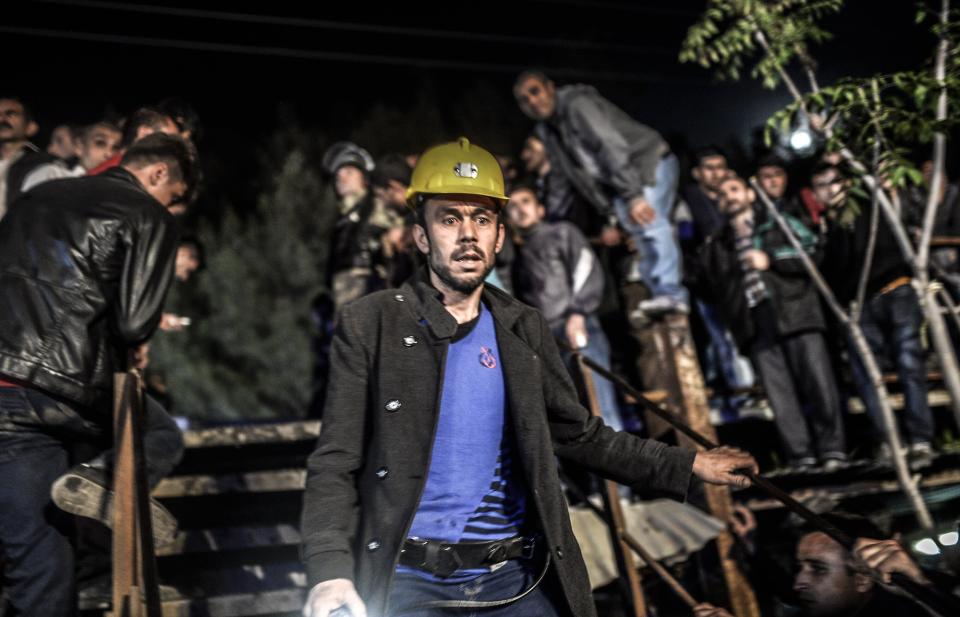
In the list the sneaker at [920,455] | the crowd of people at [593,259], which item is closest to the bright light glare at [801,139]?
the crowd of people at [593,259]

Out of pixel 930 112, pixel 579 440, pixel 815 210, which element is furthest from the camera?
pixel 815 210

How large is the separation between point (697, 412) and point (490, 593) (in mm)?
3933

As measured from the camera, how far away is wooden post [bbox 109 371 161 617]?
11.2ft

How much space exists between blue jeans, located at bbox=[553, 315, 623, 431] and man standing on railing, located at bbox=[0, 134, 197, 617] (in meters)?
2.82

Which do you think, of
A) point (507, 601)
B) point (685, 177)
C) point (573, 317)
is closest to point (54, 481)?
point (507, 601)

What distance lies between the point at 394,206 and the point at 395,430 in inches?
183

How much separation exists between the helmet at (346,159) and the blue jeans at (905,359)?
450 cm

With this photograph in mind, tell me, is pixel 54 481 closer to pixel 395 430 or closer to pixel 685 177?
pixel 395 430

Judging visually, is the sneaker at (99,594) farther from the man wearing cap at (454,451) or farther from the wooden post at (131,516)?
the man wearing cap at (454,451)

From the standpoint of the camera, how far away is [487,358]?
9.61 ft

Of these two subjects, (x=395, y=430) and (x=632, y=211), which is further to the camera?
(x=632, y=211)

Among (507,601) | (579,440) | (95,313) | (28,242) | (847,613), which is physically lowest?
(847,613)

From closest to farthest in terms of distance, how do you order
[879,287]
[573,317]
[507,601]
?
1. [507,601]
2. [573,317]
3. [879,287]

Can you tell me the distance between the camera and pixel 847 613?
4594 millimetres
